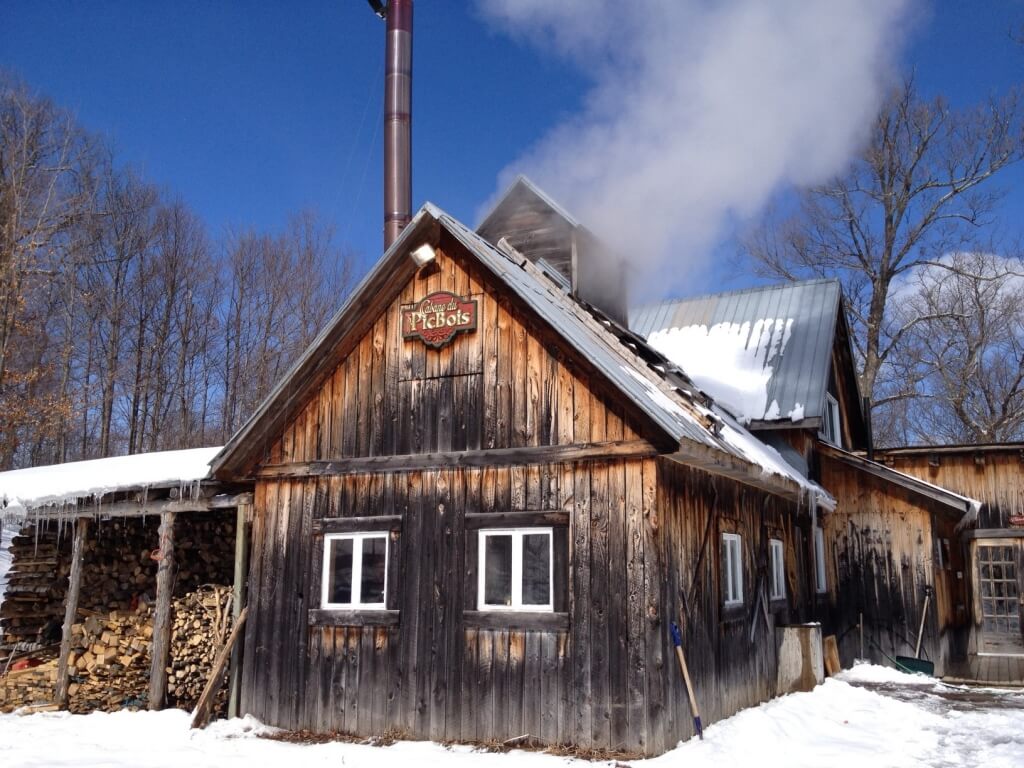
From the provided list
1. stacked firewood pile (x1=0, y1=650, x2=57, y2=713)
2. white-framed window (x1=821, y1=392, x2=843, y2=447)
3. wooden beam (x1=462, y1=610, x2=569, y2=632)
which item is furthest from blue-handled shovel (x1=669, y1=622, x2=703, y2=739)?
white-framed window (x1=821, y1=392, x2=843, y2=447)

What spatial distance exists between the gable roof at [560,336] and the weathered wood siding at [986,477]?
6693 mm

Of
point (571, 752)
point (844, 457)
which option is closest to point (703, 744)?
point (571, 752)

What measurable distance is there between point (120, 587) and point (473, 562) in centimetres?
695

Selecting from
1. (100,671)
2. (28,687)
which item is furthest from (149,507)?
(28,687)

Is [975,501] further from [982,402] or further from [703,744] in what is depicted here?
[982,402]

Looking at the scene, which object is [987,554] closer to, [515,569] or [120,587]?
[515,569]

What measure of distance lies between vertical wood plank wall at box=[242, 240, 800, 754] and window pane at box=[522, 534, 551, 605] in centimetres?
31

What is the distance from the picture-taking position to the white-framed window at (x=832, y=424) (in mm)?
18538

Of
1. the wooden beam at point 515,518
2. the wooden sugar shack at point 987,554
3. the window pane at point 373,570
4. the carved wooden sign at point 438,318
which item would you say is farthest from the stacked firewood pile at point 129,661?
the wooden sugar shack at point 987,554

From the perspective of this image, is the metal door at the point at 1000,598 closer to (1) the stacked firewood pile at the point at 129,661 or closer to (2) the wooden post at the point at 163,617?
(1) the stacked firewood pile at the point at 129,661

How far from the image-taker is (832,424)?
64.1ft

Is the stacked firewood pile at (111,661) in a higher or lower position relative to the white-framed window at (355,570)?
lower

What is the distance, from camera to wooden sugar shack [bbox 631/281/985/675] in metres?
16.5

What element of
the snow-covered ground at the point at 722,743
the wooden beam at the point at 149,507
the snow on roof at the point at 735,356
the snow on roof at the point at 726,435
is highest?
the snow on roof at the point at 735,356
